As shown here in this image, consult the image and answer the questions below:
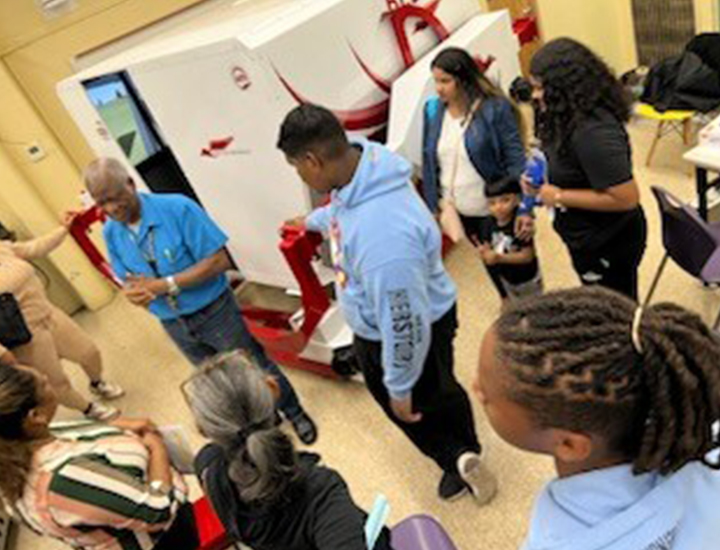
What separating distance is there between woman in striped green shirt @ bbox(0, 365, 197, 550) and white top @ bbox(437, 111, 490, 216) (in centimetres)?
153

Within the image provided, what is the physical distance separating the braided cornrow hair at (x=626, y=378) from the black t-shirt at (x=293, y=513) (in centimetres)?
60

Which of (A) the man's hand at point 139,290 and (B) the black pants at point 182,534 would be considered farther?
(A) the man's hand at point 139,290

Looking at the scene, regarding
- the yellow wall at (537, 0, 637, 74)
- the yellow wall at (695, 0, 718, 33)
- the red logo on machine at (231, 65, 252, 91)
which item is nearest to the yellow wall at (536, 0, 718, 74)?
the yellow wall at (537, 0, 637, 74)

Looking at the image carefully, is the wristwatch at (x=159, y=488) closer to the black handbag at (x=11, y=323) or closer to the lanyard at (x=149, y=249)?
the lanyard at (x=149, y=249)

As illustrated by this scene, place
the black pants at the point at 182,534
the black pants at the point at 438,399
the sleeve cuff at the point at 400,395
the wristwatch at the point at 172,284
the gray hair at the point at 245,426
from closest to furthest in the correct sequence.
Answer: the gray hair at the point at 245,426, the black pants at the point at 182,534, the sleeve cuff at the point at 400,395, the black pants at the point at 438,399, the wristwatch at the point at 172,284

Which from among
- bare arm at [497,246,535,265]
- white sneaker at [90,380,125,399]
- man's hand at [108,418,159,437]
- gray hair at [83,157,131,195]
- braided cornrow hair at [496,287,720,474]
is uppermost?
gray hair at [83,157,131,195]

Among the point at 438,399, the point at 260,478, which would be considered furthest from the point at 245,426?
the point at 438,399

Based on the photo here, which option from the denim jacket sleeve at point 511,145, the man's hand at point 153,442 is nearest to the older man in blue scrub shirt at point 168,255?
the man's hand at point 153,442

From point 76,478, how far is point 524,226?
5.76 ft

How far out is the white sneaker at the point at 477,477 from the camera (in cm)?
224

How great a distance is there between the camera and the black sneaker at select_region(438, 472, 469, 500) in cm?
239

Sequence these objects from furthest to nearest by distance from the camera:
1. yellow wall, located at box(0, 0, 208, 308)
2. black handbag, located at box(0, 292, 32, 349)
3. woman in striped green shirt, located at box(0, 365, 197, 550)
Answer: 1. yellow wall, located at box(0, 0, 208, 308)
2. black handbag, located at box(0, 292, 32, 349)
3. woman in striped green shirt, located at box(0, 365, 197, 550)

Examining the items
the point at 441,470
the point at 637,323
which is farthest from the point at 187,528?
the point at 637,323

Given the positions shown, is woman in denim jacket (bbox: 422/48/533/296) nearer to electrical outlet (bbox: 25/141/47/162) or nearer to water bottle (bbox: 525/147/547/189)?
water bottle (bbox: 525/147/547/189)
